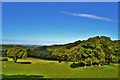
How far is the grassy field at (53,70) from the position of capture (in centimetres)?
1373

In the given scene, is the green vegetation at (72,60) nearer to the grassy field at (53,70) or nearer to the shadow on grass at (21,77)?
the grassy field at (53,70)

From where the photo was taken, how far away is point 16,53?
15.3m

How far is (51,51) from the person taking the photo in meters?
15.2

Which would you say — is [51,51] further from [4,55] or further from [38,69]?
[4,55]

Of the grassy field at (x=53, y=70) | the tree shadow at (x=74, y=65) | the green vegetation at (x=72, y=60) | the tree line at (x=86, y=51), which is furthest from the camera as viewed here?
the tree shadow at (x=74, y=65)

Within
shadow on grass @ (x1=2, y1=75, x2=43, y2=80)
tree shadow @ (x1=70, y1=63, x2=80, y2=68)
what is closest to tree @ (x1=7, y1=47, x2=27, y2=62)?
shadow on grass @ (x1=2, y1=75, x2=43, y2=80)

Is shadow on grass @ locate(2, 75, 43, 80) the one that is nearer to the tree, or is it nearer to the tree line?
the tree line

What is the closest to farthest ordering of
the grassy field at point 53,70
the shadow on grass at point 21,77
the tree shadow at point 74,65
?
the shadow on grass at point 21,77 < the grassy field at point 53,70 < the tree shadow at point 74,65

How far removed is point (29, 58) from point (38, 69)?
3.84ft

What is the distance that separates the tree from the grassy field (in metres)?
0.27

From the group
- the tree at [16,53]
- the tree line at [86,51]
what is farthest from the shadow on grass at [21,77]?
the tree at [16,53]

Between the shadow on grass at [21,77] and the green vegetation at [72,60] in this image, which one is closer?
the shadow on grass at [21,77]

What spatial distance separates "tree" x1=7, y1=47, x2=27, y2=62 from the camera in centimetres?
1521

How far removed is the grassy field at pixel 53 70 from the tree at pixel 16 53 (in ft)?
0.89
